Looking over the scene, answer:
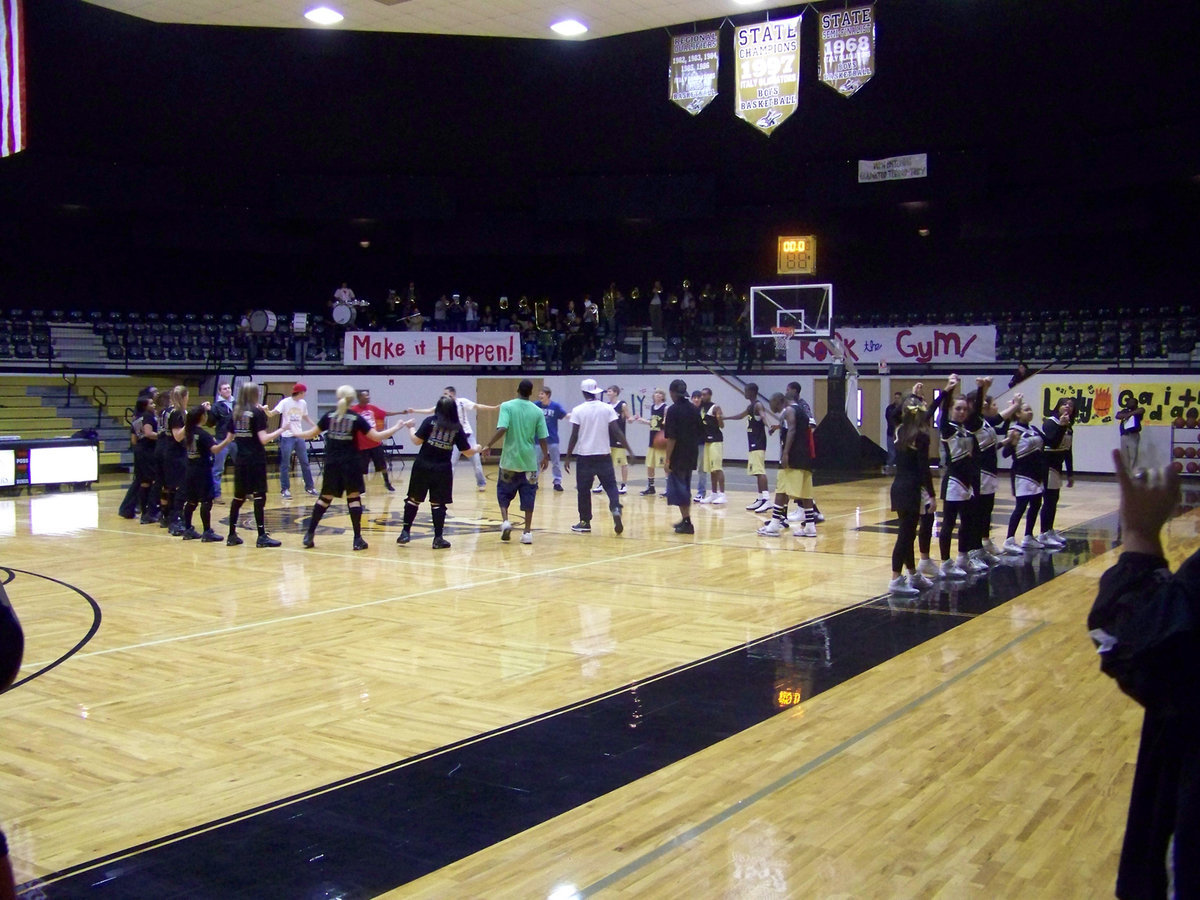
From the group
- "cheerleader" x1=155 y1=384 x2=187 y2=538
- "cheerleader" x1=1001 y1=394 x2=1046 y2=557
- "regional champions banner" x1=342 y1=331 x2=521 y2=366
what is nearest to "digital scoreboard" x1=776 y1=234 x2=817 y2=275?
"regional champions banner" x1=342 y1=331 x2=521 y2=366

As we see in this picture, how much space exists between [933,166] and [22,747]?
82.3ft

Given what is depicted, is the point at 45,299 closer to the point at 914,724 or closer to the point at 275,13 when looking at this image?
the point at 275,13

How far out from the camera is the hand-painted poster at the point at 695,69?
19.4 metres

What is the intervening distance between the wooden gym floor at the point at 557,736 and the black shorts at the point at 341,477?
154 cm

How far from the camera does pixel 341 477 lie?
11.8 meters

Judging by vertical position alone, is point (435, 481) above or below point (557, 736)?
above

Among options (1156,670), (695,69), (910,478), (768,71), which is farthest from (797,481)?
(1156,670)

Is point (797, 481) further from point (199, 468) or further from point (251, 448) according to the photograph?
point (199, 468)

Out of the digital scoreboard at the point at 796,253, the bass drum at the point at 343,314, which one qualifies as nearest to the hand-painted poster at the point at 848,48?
the digital scoreboard at the point at 796,253

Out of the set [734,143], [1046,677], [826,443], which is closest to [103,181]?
[734,143]

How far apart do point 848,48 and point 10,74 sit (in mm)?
13221

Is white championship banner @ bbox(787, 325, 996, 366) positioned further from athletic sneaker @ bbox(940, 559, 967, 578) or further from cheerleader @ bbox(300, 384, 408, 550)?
cheerleader @ bbox(300, 384, 408, 550)

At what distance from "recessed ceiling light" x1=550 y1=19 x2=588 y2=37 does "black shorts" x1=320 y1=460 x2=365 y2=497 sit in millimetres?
14144

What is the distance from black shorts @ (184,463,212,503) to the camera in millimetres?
12625
